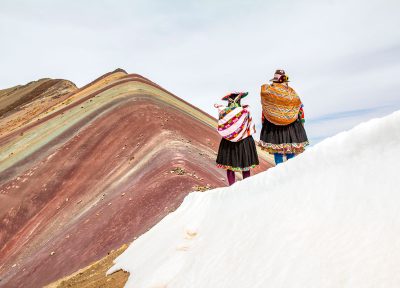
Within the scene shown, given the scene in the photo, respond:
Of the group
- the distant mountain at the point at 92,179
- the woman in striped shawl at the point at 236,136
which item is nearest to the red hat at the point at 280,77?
the woman in striped shawl at the point at 236,136

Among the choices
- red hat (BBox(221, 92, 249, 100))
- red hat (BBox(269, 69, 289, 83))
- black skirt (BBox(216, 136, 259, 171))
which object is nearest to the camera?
red hat (BBox(269, 69, 289, 83))

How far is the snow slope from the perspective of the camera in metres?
3.69

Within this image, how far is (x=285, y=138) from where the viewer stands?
31.1 ft

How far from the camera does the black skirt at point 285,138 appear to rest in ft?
30.9

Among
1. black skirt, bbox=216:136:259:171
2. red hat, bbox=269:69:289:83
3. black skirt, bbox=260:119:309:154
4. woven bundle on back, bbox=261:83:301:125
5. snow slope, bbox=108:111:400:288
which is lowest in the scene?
snow slope, bbox=108:111:400:288

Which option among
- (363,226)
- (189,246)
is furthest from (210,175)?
(363,226)

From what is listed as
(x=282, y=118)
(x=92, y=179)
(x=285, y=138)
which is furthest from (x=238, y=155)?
(x=92, y=179)

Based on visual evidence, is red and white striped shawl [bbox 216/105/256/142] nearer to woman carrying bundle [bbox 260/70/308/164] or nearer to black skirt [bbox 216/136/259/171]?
black skirt [bbox 216/136/259/171]

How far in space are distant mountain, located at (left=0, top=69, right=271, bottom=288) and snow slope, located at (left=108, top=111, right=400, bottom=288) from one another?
5.35 metres

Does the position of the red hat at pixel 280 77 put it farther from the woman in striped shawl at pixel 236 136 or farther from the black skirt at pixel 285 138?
the black skirt at pixel 285 138

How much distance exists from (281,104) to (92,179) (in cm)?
1354

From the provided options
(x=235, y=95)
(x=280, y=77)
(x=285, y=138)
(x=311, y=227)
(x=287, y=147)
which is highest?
(x=280, y=77)

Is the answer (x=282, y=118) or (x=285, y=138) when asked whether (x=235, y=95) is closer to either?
(x=282, y=118)

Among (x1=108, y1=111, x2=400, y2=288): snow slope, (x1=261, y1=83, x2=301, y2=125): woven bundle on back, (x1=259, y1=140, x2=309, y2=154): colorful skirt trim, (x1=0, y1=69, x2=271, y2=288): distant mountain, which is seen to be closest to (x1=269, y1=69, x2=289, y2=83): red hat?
(x1=261, y1=83, x2=301, y2=125): woven bundle on back
